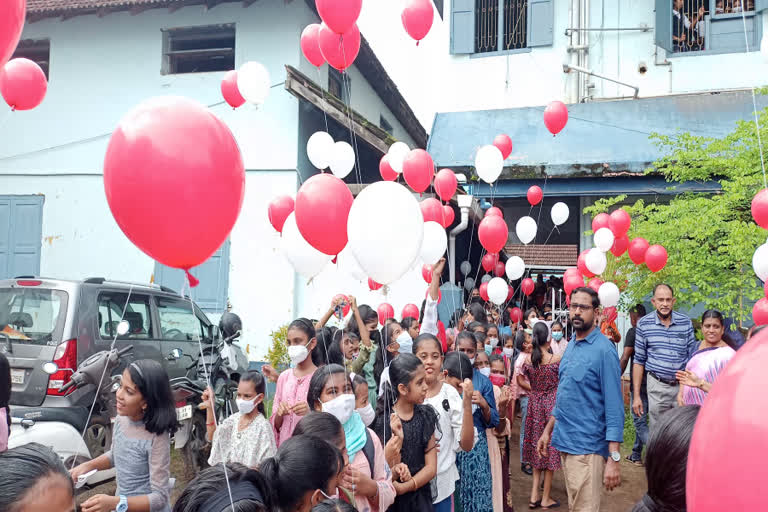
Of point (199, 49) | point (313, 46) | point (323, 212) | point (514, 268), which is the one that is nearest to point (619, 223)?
point (514, 268)

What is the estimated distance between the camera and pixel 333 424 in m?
2.38

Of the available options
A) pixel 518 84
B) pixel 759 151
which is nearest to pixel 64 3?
pixel 518 84

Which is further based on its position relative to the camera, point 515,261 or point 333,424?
point 515,261

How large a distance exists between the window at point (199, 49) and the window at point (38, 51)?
2382mm

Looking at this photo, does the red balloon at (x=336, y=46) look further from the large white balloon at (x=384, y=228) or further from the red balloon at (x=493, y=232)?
the red balloon at (x=493, y=232)

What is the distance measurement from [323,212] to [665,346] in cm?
354

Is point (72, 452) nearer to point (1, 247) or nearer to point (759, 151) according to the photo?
point (759, 151)

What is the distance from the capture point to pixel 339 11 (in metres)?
3.96

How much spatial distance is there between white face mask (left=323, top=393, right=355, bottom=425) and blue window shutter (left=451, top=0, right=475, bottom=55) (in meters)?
9.18

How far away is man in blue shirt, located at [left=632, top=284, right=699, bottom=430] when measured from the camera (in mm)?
5156

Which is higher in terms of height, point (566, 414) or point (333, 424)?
point (333, 424)

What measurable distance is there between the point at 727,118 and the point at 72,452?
9.76 meters

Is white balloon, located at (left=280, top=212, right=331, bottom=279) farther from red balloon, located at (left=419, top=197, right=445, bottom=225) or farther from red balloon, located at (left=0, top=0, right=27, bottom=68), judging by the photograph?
red balloon, located at (left=0, top=0, right=27, bottom=68)

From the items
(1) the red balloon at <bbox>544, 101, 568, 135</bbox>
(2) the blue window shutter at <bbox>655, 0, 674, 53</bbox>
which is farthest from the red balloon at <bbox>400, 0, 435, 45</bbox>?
(2) the blue window shutter at <bbox>655, 0, 674, 53</bbox>
